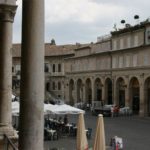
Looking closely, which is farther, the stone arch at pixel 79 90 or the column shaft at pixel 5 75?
the stone arch at pixel 79 90

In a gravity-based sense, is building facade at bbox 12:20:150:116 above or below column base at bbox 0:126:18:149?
above

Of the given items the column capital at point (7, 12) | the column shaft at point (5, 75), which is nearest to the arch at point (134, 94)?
the column shaft at point (5, 75)

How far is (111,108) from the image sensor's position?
56.9 metres

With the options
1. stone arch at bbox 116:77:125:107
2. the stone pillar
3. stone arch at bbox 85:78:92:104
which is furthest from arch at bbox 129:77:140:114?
the stone pillar

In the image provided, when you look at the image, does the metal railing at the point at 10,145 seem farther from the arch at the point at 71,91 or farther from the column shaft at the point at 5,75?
the arch at the point at 71,91

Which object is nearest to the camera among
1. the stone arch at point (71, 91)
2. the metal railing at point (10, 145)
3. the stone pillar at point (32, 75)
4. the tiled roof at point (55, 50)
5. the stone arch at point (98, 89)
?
the stone pillar at point (32, 75)

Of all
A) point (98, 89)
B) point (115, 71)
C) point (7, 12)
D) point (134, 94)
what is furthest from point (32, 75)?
point (98, 89)

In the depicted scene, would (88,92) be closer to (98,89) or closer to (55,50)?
(98,89)

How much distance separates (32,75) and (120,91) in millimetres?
57861

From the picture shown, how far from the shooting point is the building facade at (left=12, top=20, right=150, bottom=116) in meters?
58.1

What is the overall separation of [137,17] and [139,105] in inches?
499

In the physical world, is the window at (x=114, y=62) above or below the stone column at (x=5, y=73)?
above

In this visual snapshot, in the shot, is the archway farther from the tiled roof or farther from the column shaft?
the column shaft

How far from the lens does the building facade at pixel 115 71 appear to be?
5806cm
